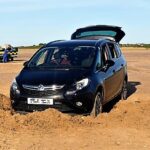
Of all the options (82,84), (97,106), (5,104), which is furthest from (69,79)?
(5,104)

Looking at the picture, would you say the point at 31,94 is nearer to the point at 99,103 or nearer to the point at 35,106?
the point at 35,106

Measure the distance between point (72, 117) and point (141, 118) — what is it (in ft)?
4.90

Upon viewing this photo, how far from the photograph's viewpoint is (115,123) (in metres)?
9.62

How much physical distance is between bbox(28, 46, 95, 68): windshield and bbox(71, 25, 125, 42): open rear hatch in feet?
14.0

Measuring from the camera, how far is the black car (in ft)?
32.6

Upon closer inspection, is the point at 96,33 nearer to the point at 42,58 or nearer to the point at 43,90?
the point at 42,58

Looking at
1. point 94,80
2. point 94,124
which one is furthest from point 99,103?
point 94,124

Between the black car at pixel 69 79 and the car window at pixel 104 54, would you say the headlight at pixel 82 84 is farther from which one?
the car window at pixel 104 54

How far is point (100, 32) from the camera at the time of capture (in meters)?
16.4

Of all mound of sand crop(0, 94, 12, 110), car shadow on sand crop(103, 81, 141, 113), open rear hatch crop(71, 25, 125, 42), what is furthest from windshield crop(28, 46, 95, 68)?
open rear hatch crop(71, 25, 125, 42)

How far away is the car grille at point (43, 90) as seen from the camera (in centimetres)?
993

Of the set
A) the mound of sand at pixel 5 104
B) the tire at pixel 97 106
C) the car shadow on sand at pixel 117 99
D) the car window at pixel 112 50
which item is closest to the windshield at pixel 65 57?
the tire at pixel 97 106

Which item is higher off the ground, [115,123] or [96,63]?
[96,63]

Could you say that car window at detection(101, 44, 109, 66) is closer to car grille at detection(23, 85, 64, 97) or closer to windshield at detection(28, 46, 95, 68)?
windshield at detection(28, 46, 95, 68)
